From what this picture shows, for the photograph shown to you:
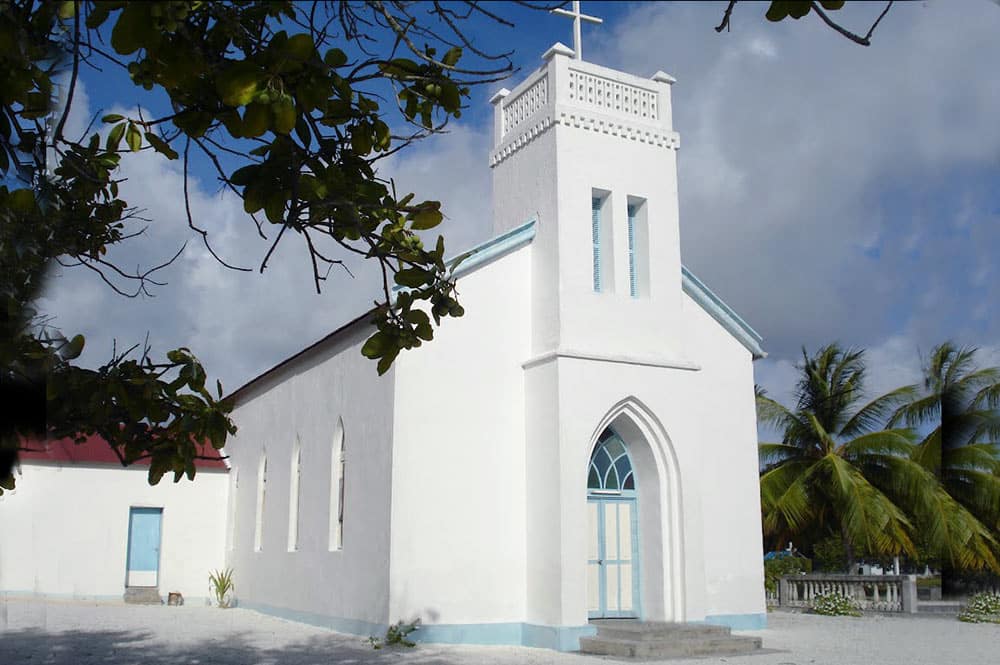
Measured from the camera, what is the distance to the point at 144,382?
4.46m

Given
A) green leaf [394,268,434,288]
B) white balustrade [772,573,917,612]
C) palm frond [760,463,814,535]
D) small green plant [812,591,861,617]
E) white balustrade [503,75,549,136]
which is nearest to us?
green leaf [394,268,434,288]

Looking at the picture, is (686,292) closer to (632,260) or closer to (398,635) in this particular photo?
(632,260)

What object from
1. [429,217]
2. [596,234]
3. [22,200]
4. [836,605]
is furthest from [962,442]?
[22,200]

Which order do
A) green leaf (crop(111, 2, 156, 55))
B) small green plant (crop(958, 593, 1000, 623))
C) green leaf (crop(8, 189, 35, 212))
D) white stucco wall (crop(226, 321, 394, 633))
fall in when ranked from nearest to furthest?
green leaf (crop(111, 2, 156, 55))
green leaf (crop(8, 189, 35, 212))
white stucco wall (crop(226, 321, 394, 633))
small green plant (crop(958, 593, 1000, 623))

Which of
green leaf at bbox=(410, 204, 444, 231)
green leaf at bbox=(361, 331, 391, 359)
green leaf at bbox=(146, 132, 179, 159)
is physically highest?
green leaf at bbox=(146, 132, 179, 159)

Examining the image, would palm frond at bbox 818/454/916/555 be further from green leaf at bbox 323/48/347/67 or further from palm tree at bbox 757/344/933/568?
green leaf at bbox 323/48/347/67

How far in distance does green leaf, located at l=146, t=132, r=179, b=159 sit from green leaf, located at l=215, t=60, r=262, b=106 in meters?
1.29

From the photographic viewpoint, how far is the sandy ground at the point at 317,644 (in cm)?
1132

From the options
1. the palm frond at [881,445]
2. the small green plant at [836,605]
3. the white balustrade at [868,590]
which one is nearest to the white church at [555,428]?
the small green plant at [836,605]

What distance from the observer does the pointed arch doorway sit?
1429cm

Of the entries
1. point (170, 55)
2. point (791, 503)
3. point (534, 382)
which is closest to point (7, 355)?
point (170, 55)

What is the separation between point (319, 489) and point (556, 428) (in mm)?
4804

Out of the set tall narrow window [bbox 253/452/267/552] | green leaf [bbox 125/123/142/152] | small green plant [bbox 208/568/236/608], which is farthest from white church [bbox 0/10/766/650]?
green leaf [bbox 125/123/142/152]

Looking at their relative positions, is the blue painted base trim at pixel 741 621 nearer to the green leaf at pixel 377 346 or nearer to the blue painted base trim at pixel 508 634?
the blue painted base trim at pixel 508 634
